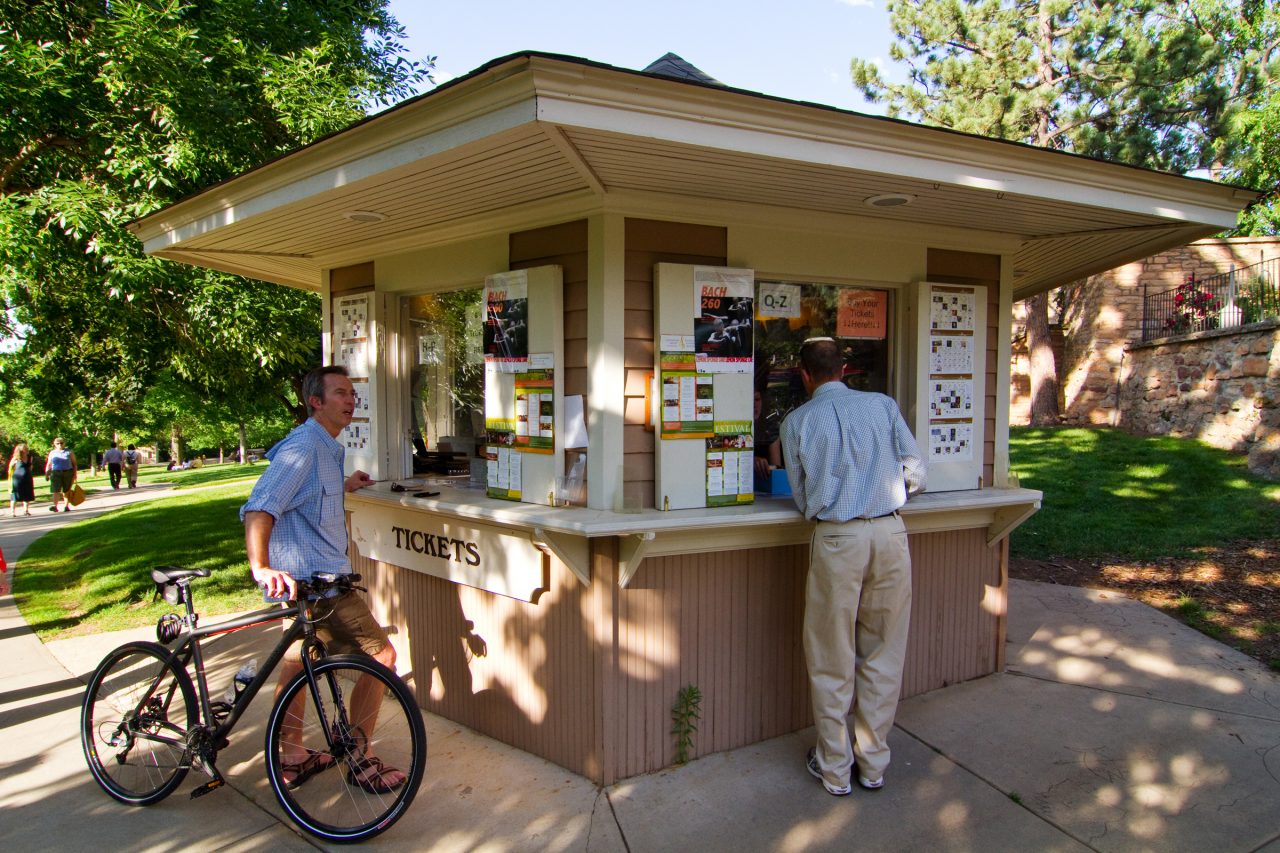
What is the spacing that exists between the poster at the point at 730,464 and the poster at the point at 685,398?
8 cm

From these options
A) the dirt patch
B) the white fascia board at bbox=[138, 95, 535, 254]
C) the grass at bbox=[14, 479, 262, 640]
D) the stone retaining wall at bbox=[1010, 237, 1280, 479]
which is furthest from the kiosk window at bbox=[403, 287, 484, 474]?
the stone retaining wall at bbox=[1010, 237, 1280, 479]

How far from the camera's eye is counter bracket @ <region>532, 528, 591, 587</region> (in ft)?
10.3

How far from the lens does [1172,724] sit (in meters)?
3.78

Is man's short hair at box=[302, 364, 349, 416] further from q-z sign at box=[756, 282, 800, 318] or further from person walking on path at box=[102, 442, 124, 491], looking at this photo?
person walking on path at box=[102, 442, 124, 491]

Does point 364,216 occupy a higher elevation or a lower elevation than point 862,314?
higher

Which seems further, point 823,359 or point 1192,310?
point 1192,310

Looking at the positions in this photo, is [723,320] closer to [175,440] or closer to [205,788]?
[205,788]

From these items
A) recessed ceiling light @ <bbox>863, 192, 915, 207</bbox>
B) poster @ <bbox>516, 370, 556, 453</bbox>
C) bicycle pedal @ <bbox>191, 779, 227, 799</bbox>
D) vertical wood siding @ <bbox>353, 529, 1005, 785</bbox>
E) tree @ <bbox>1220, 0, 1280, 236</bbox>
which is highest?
tree @ <bbox>1220, 0, 1280, 236</bbox>

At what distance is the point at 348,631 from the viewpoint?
3227 millimetres

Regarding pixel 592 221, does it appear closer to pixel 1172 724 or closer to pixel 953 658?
pixel 953 658

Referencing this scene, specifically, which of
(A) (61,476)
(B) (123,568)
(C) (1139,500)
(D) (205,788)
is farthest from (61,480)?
(C) (1139,500)

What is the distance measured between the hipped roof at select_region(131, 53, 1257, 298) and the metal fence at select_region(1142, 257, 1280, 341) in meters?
10.1

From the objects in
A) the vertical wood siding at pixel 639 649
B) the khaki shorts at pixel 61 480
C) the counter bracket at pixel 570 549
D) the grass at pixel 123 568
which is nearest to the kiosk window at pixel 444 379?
the vertical wood siding at pixel 639 649

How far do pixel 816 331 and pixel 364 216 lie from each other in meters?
2.43
